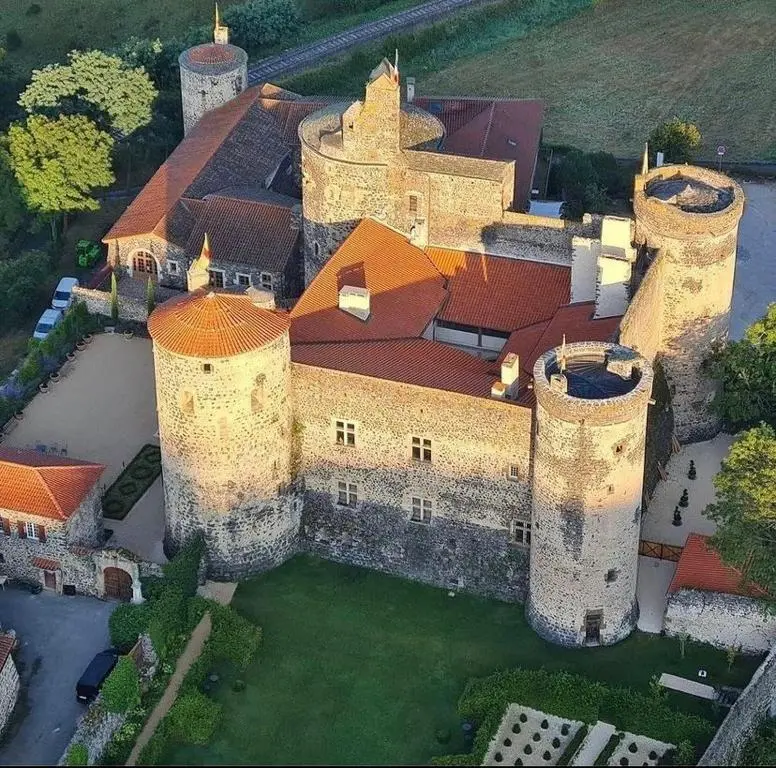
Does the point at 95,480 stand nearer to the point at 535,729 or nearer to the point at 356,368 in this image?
the point at 356,368

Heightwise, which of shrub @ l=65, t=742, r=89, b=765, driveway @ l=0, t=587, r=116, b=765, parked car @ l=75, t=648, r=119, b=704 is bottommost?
driveway @ l=0, t=587, r=116, b=765

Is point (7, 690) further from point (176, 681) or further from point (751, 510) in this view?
point (751, 510)

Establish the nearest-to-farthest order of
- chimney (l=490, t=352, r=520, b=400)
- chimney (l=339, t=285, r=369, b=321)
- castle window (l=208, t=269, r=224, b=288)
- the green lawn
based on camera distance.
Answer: the green lawn → chimney (l=490, t=352, r=520, b=400) → chimney (l=339, t=285, r=369, b=321) → castle window (l=208, t=269, r=224, b=288)

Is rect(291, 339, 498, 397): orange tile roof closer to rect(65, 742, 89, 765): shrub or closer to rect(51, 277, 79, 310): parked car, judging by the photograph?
rect(65, 742, 89, 765): shrub

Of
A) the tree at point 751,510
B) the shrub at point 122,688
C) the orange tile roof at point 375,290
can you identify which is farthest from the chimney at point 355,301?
the shrub at point 122,688

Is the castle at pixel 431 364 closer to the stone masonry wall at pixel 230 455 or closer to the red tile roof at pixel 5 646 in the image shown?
the stone masonry wall at pixel 230 455

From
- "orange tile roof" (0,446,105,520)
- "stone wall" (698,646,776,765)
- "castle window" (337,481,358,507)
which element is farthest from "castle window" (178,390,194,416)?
"stone wall" (698,646,776,765)
